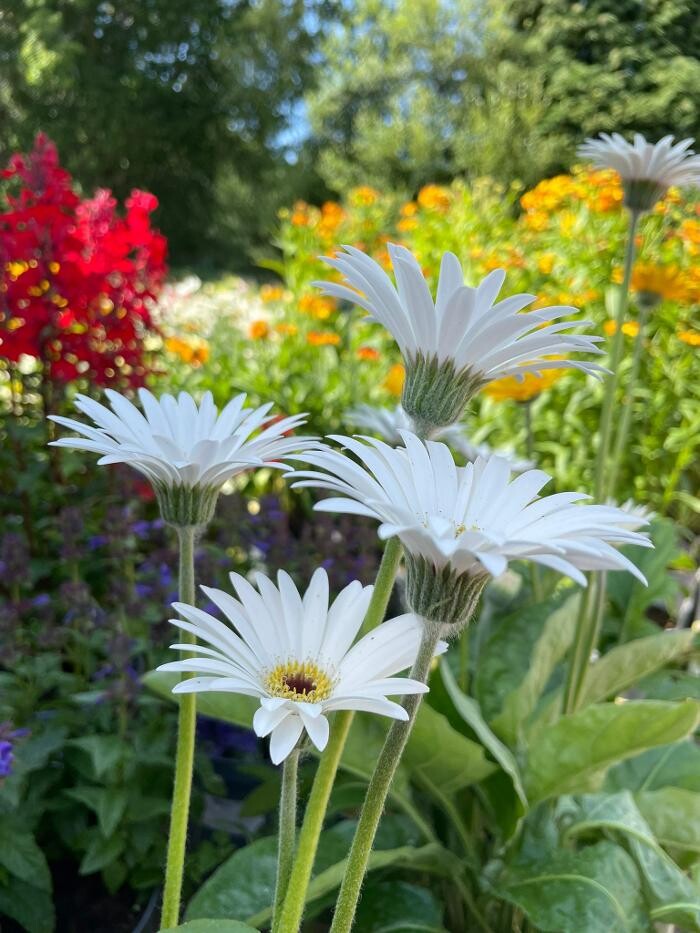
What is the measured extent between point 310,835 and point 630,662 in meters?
0.73

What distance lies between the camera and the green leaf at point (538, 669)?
101 cm

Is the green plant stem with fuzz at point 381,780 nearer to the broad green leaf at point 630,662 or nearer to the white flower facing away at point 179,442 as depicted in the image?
the white flower facing away at point 179,442

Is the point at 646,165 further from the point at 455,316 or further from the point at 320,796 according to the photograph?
the point at 320,796

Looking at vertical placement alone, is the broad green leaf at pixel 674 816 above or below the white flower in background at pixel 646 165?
below

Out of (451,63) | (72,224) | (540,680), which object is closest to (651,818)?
(540,680)

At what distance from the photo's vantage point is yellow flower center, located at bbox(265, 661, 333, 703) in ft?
1.62

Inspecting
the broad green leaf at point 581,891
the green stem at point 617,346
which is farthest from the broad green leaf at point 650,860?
the green stem at point 617,346

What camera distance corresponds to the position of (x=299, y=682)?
20.1 inches

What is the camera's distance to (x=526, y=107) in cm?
280

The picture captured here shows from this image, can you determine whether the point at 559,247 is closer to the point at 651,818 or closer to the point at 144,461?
the point at 651,818

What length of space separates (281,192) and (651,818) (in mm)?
6431

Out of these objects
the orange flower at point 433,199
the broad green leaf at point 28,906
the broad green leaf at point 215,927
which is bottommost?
the broad green leaf at point 28,906

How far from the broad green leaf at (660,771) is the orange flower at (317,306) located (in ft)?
6.03

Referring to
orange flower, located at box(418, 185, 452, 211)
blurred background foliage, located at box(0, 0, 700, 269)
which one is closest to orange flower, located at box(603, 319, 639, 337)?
blurred background foliage, located at box(0, 0, 700, 269)
